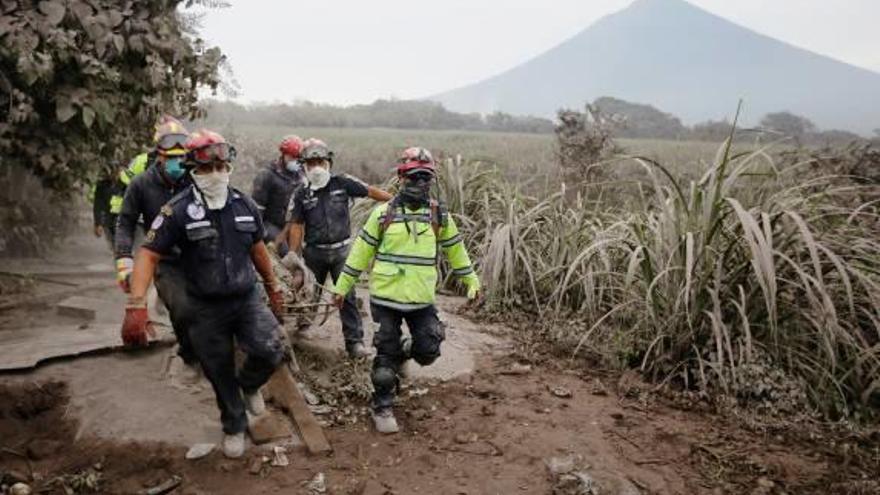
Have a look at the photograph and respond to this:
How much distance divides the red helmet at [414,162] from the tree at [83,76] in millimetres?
2231

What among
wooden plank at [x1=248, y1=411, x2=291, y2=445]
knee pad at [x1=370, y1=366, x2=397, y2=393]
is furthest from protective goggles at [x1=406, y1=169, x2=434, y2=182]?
wooden plank at [x1=248, y1=411, x2=291, y2=445]

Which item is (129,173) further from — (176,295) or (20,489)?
(20,489)

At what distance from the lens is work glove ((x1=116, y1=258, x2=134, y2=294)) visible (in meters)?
3.89

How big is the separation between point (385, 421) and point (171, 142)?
2178mm

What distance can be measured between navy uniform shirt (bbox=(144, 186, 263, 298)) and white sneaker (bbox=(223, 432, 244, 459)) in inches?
32.2

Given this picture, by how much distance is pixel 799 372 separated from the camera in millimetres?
4750

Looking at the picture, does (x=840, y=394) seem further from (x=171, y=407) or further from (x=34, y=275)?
(x=34, y=275)

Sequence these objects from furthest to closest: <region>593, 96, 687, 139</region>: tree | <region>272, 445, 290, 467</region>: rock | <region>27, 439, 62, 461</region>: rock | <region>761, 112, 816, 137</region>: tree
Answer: <region>593, 96, 687, 139</region>: tree < <region>761, 112, 816, 137</region>: tree < <region>27, 439, 62, 461</region>: rock < <region>272, 445, 290, 467</region>: rock

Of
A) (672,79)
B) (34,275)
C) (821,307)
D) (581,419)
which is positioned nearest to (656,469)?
(581,419)

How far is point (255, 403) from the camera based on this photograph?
4078 mm

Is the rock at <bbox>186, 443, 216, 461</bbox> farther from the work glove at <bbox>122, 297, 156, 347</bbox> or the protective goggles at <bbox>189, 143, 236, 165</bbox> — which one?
the protective goggles at <bbox>189, 143, 236, 165</bbox>

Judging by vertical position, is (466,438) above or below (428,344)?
below

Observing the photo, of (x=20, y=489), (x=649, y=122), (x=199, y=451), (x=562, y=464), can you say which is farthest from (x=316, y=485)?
(x=649, y=122)

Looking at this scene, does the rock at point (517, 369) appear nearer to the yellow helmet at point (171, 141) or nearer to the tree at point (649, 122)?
the yellow helmet at point (171, 141)
